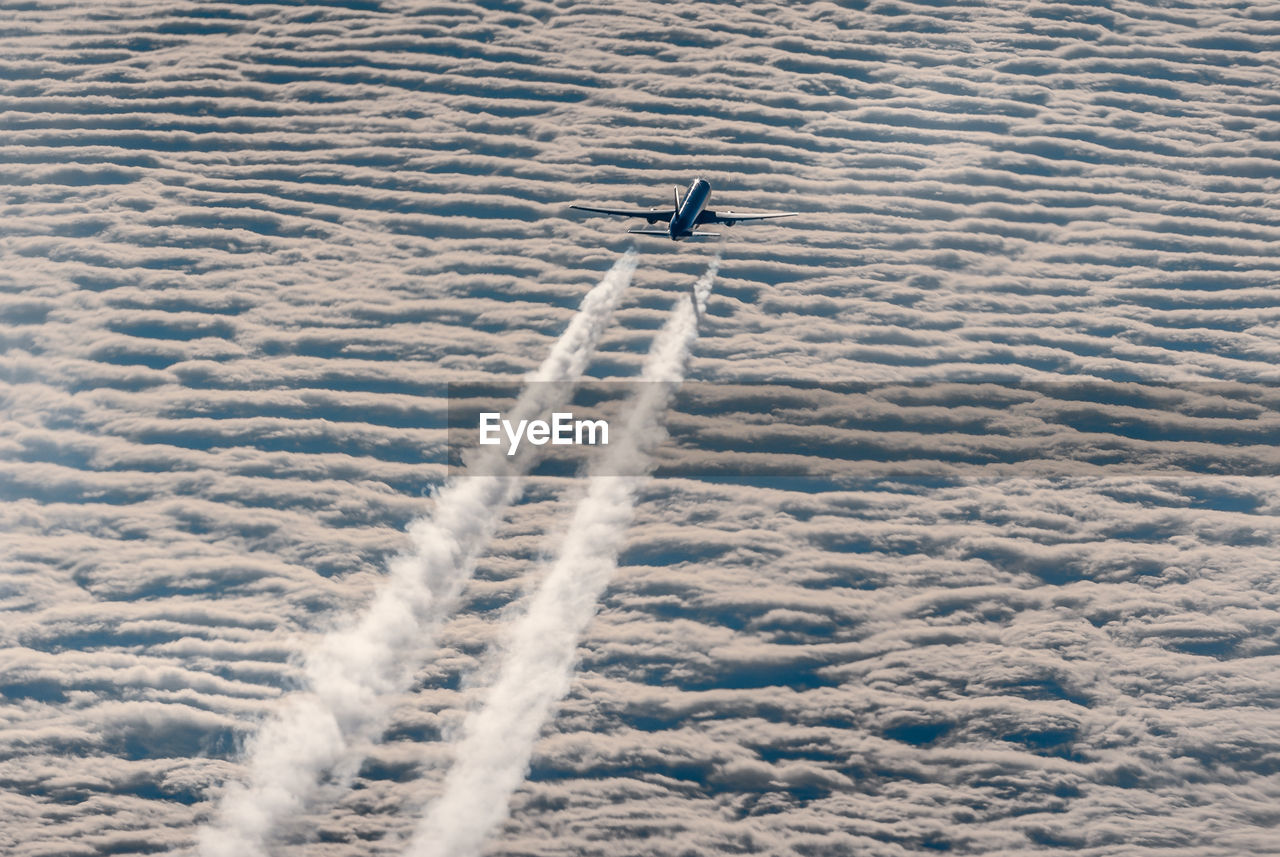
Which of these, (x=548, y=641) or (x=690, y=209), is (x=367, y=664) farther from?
(x=690, y=209)

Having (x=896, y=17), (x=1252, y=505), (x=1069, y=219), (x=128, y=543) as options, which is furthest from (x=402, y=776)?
(x=896, y=17)

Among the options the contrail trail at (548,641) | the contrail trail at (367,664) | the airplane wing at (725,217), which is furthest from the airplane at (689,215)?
the contrail trail at (367,664)

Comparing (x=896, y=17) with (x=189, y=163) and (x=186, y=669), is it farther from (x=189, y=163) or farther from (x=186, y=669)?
(x=186, y=669)

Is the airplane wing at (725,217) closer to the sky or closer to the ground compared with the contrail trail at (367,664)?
closer to the sky

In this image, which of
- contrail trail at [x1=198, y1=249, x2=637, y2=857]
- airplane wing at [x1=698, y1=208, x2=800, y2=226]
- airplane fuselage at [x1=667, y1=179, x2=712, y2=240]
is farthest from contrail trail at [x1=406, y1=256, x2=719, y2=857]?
airplane wing at [x1=698, y1=208, x2=800, y2=226]

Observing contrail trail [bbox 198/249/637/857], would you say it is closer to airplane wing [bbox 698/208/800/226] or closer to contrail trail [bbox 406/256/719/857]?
contrail trail [bbox 406/256/719/857]

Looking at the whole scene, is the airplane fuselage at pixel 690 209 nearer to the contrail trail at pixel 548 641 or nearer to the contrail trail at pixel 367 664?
the contrail trail at pixel 548 641
